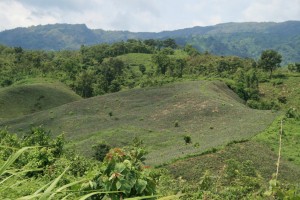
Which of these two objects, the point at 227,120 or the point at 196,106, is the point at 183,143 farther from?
the point at 196,106

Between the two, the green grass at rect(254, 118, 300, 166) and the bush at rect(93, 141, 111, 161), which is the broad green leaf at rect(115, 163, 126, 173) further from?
the bush at rect(93, 141, 111, 161)

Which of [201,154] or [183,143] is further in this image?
[183,143]

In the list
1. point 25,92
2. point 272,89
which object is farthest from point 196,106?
point 25,92

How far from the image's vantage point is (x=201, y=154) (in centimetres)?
4291

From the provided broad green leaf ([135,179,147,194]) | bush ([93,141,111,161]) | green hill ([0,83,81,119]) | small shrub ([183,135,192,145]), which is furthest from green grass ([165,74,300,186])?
green hill ([0,83,81,119])

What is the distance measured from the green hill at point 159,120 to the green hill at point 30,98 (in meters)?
17.5

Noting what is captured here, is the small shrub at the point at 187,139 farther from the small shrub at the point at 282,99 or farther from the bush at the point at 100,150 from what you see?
the small shrub at the point at 282,99

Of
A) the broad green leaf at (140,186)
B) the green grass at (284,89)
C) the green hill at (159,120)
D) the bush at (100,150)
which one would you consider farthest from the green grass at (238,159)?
the green grass at (284,89)

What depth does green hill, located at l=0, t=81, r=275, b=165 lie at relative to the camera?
52.9 meters

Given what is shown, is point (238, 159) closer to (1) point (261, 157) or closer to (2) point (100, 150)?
(1) point (261, 157)

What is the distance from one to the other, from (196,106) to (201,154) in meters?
26.6

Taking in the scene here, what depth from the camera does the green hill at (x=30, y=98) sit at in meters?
94.9

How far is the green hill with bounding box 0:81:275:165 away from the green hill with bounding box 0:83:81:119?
17516 millimetres

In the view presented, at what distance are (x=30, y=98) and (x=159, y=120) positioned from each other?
153 ft
